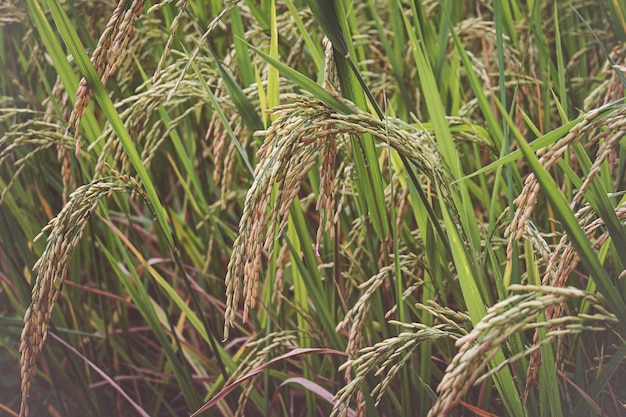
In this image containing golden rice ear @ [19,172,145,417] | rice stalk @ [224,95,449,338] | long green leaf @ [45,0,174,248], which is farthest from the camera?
long green leaf @ [45,0,174,248]

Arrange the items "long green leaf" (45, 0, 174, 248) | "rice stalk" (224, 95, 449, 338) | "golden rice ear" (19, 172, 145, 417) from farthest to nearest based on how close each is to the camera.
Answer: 1. "long green leaf" (45, 0, 174, 248)
2. "golden rice ear" (19, 172, 145, 417)
3. "rice stalk" (224, 95, 449, 338)

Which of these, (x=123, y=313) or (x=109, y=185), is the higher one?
(x=109, y=185)

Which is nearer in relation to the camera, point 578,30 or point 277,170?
point 277,170

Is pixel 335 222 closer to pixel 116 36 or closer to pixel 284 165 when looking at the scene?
pixel 284 165

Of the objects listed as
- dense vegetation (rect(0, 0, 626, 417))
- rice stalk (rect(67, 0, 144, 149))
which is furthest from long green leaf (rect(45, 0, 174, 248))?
rice stalk (rect(67, 0, 144, 149))

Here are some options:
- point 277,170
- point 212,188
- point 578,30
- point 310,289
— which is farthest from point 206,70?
point 578,30

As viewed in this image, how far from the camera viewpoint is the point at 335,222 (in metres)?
0.94

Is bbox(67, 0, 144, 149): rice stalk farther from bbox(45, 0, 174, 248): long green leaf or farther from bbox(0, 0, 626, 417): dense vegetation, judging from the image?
bbox(45, 0, 174, 248): long green leaf

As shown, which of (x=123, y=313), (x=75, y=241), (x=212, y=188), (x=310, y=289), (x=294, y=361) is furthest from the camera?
(x=212, y=188)

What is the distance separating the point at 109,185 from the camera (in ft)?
2.85

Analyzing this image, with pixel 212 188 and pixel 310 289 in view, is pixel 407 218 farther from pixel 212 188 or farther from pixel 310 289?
pixel 212 188

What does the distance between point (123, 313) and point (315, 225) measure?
0.49m

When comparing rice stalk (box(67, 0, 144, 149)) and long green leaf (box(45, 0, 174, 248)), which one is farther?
long green leaf (box(45, 0, 174, 248))

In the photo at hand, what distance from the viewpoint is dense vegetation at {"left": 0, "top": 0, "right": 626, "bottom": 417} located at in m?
0.72
